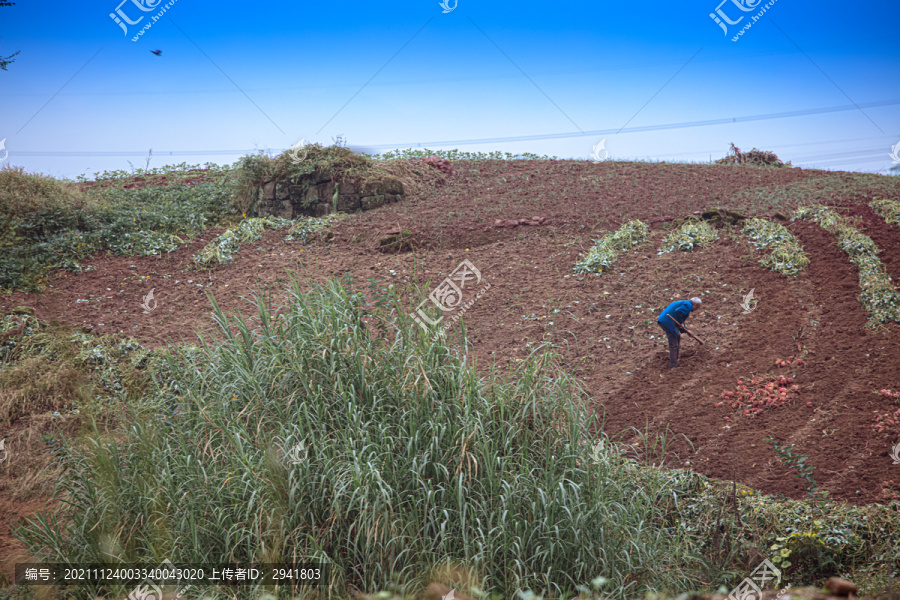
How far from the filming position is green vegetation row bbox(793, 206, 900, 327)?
7672 millimetres

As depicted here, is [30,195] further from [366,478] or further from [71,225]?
[366,478]

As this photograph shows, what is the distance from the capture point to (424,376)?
171 inches

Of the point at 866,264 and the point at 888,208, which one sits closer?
the point at 866,264

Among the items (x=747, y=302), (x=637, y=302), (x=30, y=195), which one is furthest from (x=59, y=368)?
(x=747, y=302)

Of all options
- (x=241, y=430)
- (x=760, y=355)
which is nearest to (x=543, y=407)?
(x=241, y=430)

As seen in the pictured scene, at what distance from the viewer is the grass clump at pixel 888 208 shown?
10504 millimetres

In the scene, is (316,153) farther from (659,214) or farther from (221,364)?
(221,364)

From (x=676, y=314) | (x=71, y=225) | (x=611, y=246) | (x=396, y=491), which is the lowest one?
(x=396, y=491)

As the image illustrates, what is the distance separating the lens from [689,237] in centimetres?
1081

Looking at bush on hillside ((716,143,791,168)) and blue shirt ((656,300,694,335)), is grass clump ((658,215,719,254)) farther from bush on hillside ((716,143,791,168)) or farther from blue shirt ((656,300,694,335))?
bush on hillside ((716,143,791,168))

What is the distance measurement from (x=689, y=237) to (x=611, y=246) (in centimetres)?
146

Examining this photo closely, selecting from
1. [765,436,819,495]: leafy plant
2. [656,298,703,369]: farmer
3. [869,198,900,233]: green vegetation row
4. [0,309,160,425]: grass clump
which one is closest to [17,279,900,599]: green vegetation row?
[765,436,819,495]: leafy plant

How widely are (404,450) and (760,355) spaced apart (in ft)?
17.8

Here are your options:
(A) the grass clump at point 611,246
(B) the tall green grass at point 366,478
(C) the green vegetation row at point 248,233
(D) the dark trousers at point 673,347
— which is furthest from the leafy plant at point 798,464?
(C) the green vegetation row at point 248,233
